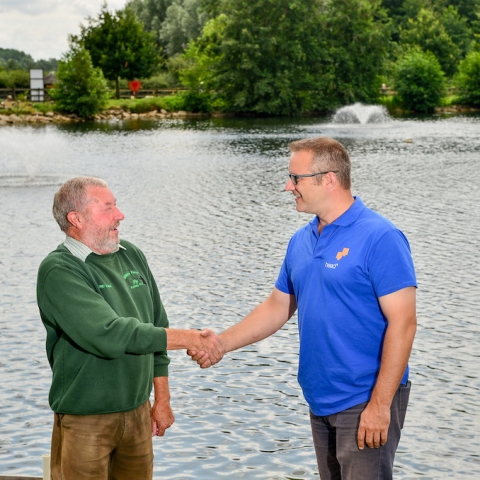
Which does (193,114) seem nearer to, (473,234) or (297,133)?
(297,133)

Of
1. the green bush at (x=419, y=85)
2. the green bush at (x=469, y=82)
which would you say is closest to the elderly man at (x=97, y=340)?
the green bush at (x=419, y=85)

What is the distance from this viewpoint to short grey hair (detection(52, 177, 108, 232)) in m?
4.34

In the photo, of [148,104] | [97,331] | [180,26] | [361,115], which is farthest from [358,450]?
[180,26]

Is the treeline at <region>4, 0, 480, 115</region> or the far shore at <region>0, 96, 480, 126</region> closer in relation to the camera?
the far shore at <region>0, 96, 480, 126</region>

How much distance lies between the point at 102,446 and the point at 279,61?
74666mm

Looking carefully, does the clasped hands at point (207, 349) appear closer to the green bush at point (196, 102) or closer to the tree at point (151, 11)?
the green bush at point (196, 102)

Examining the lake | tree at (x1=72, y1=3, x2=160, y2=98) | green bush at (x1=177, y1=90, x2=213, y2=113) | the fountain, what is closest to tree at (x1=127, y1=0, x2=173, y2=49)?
tree at (x1=72, y1=3, x2=160, y2=98)

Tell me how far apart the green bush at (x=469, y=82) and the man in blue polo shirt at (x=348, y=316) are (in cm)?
8039

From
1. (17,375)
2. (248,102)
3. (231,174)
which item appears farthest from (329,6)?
(17,375)

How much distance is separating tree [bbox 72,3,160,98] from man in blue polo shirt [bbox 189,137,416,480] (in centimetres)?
7633

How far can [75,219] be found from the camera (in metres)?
4.36

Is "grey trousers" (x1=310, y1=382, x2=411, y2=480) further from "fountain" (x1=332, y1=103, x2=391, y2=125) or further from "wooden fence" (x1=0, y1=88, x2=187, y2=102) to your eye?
"wooden fence" (x1=0, y1=88, x2=187, y2=102)

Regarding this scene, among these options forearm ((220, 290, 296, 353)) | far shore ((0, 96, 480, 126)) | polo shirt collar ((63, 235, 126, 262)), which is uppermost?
polo shirt collar ((63, 235, 126, 262))

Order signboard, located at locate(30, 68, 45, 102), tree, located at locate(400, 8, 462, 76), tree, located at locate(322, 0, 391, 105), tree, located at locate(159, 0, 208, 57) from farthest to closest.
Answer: tree, located at locate(400, 8, 462, 76), tree, located at locate(159, 0, 208, 57), tree, located at locate(322, 0, 391, 105), signboard, located at locate(30, 68, 45, 102)
